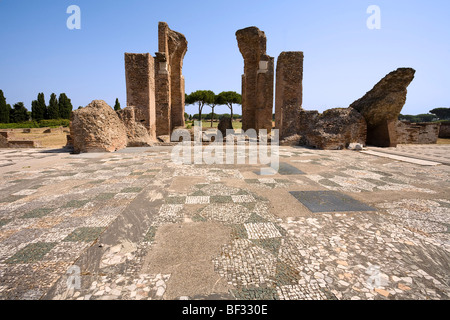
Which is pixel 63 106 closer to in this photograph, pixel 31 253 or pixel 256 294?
pixel 31 253

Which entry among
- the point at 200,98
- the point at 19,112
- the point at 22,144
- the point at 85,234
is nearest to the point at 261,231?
the point at 85,234

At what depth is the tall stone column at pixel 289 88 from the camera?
10805 millimetres

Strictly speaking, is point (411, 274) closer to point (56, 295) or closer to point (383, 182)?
point (56, 295)

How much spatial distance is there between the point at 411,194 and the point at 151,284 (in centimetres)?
385

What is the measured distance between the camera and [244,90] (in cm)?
1446

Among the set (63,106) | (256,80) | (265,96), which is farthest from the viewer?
(63,106)

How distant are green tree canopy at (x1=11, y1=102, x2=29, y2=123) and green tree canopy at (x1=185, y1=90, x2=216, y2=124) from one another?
2799 centimetres

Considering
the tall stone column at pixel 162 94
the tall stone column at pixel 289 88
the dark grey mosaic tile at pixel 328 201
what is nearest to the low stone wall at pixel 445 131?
the tall stone column at pixel 289 88

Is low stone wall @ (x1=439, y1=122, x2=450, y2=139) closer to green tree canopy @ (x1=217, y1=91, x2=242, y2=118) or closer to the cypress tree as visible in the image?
green tree canopy @ (x1=217, y1=91, x2=242, y2=118)

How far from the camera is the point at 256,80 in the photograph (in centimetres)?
1395

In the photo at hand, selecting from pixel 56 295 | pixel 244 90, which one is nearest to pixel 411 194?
pixel 56 295

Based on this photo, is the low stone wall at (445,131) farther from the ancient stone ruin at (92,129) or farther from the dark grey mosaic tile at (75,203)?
the dark grey mosaic tile at (75,203)

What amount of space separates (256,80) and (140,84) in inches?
278
